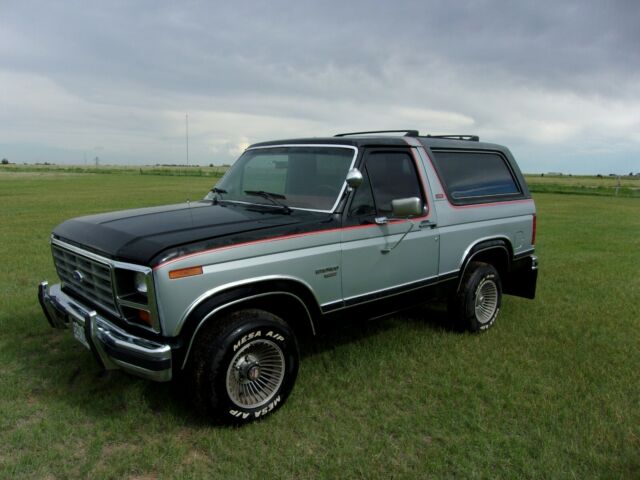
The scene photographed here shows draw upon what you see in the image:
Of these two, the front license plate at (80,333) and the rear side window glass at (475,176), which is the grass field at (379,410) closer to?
the front license plate at (80,333)

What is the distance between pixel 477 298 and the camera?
5156 mm

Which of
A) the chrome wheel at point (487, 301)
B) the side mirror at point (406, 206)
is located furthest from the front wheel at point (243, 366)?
the chrome wheel at point (487, 301)

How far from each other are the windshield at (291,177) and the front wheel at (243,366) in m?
1.11

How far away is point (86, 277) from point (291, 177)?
1.86 meters

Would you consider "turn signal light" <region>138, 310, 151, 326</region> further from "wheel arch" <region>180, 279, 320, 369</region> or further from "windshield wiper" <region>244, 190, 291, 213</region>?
"windshield wiper" <region>244, 190, 291, 213</region>

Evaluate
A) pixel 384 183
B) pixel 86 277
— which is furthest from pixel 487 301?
pixel 86 277

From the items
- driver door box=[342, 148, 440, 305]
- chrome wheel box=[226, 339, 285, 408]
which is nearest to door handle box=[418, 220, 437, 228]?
driver door box=[342, 148, 440, 305]

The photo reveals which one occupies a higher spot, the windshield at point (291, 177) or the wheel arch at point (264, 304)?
the windshield at point (291, 177)

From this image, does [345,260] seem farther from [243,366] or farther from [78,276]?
[78,276]

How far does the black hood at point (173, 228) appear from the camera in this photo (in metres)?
3.09

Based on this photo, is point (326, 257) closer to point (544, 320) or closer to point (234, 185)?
point (234, 185)

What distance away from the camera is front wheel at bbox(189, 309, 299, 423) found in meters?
3.19

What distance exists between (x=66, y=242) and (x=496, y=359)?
400 cm

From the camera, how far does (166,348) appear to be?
2994 mm
